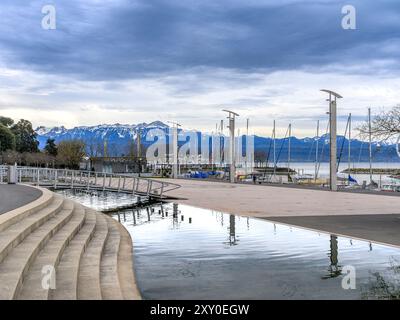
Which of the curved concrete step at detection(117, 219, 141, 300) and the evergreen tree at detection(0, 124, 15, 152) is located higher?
the evergreen tree at detection(0, 124, 15, 152)

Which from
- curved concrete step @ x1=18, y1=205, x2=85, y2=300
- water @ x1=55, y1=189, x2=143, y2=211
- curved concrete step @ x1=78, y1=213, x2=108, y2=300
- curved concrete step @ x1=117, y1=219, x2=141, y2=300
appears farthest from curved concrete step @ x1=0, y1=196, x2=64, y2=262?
water @ x1=55, y1=189, x2=143, y2=211

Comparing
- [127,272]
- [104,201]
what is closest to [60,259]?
[127,272]

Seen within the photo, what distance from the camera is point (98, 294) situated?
24.0 ft

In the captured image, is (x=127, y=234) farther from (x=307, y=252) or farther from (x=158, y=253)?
(x=307, y=252)

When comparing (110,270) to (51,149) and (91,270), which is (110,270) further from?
(51,149)

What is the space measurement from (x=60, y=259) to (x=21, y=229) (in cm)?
99

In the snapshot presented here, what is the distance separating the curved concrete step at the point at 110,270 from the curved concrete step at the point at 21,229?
1.47 m

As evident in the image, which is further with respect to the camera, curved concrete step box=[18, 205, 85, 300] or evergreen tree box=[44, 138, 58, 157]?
evergreen tree box=[44, 138, 58, 157]

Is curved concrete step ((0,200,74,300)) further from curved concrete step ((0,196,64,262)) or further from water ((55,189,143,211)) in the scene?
water ((55,189,143,211))

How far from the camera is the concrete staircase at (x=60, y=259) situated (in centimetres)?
690

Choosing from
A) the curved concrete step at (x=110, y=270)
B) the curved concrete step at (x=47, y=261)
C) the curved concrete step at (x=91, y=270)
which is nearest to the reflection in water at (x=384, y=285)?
the curved concrete step at (x=110, y=270)

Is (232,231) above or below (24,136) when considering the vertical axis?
below

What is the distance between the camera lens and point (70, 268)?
8.41m

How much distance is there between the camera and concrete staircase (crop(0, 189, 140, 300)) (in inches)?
272
